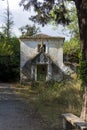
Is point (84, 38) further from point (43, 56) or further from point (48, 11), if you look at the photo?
point (43, 56)

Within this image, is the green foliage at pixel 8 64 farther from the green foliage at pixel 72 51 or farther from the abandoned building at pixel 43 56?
the green foliage at pixel 72 51

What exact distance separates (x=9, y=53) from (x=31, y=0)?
39449 mm

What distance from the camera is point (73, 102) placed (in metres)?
18.9

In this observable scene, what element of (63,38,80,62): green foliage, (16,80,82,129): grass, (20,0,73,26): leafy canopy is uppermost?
(20,0,73,26): leafy canopy

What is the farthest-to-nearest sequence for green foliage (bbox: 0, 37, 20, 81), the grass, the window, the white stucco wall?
Result: green foliage (bbox: 0, 37, 20, 81)
the white stucco wall
the window
the grass

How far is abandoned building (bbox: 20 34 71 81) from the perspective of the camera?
49156mm

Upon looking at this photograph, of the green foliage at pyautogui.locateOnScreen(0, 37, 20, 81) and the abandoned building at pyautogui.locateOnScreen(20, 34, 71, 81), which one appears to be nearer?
the abandoned building at pyautogui.locateOnScreen(20, 34, 71, 81)

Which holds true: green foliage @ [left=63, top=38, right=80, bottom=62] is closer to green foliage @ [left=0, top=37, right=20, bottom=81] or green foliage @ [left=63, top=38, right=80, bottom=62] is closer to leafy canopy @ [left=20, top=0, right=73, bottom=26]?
green foliage @ [left=0, top=37, right=20, bottom=81]

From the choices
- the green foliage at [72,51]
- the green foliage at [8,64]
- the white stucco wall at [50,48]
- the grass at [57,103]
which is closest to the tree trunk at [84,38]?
the grass at [57,103]

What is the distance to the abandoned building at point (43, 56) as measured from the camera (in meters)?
49.2

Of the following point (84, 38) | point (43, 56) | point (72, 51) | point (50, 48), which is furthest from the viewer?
point (72, 51)

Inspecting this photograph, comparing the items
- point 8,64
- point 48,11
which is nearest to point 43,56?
point 8,64

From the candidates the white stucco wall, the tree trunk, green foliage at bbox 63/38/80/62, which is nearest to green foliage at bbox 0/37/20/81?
the white stucco wall

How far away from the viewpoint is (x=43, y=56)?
49281 millimetres
